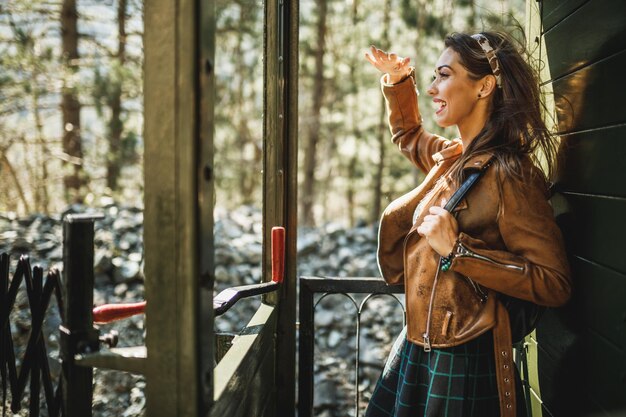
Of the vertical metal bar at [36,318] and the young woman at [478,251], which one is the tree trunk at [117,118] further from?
the young woman at [478,251]

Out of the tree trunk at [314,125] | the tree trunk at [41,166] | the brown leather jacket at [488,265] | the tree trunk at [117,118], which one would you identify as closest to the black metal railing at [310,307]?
the brown leather jacket at [488,265]

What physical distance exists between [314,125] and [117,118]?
5.57 meters

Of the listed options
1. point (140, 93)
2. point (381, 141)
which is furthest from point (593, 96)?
point (381, 141)

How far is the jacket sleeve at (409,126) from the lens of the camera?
2.55m

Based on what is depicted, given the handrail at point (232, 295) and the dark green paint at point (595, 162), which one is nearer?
the handrail at point (232, 295)

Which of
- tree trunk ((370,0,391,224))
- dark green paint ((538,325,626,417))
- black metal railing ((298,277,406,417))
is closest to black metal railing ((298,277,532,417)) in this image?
black metal railing ((298,277,406,417))

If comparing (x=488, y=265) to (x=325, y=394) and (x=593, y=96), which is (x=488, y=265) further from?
(x=325, y=394)

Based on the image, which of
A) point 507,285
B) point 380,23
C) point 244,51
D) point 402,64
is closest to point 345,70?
point 380,23

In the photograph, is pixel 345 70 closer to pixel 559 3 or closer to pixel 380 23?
pixel 380 23

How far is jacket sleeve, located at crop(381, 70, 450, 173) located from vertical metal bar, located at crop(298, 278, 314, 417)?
830 mm

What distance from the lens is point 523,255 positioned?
5.66 ft

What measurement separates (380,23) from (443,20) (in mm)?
2112

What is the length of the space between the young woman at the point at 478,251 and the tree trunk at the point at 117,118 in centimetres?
866

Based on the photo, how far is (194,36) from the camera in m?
1.20
